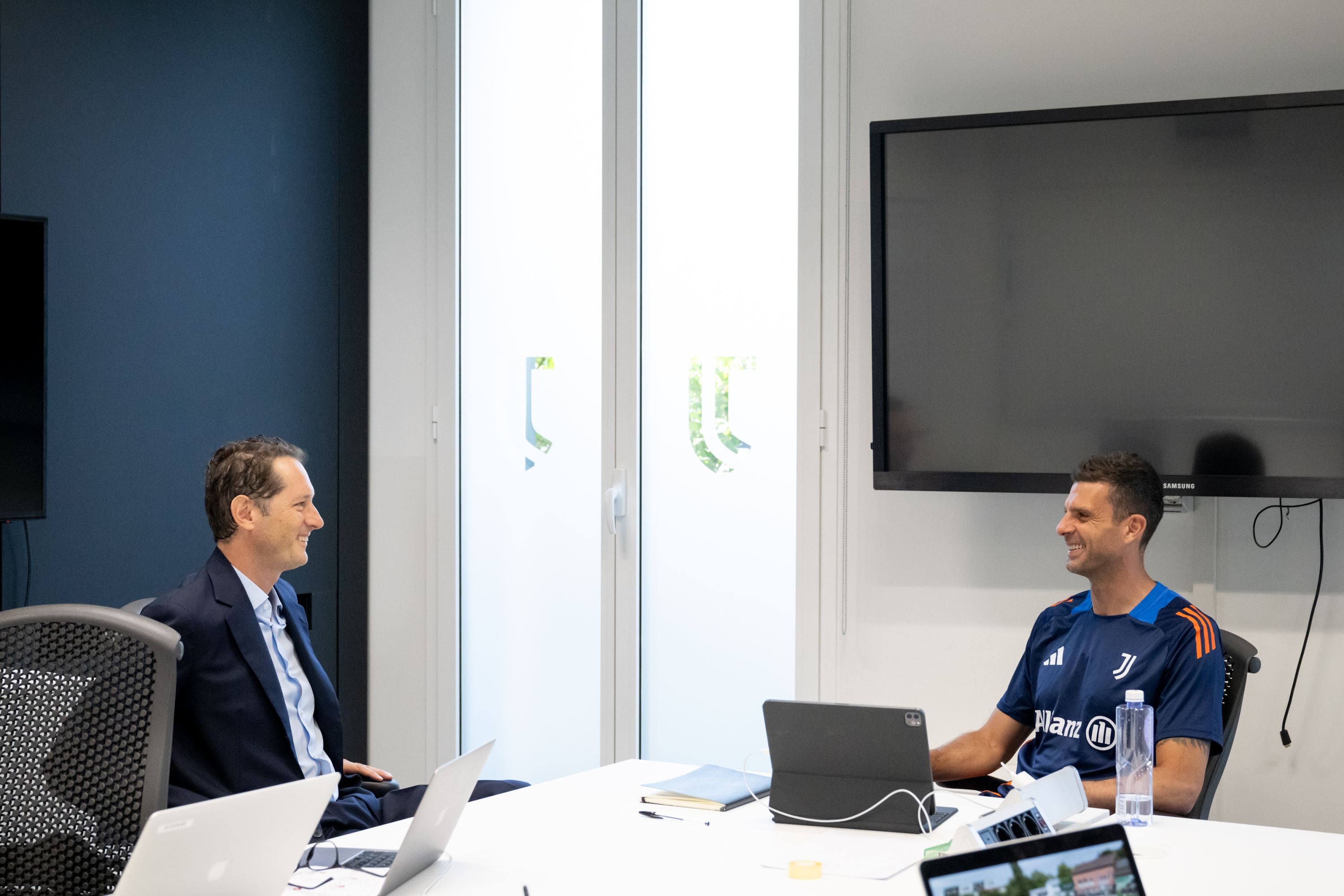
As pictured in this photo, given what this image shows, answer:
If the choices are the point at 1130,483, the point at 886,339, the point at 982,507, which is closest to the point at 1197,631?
the point at 1130,483

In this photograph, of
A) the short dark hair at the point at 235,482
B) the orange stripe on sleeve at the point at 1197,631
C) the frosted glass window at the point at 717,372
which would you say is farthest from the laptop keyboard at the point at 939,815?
the frosted glass window at the point at 717,372

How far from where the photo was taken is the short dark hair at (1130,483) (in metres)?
2.88

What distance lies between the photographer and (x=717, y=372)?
4102 mm

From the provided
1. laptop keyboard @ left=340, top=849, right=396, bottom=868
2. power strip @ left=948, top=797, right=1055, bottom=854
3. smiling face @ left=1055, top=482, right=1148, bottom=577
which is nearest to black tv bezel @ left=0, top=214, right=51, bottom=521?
laptop keyboard @ left=340, top=849, right=396, bottom=868

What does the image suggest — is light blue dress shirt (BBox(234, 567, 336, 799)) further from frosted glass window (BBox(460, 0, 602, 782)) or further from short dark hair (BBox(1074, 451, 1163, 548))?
short dark hair (BBox(1074, 451, 1163, 548))

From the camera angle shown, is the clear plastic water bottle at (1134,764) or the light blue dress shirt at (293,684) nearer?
the clear plastic water bottle at (1134,764)

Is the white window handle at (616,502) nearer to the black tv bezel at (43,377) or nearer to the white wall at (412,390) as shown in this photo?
the white wall at (412,390)

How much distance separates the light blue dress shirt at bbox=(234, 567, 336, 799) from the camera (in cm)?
260

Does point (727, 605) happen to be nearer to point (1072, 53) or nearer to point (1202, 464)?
point (1202, 464)

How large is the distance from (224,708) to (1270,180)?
110 inches

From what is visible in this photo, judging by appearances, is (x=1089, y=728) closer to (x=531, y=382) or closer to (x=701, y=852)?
(x=701, y=852)

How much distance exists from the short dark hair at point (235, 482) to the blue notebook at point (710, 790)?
3.30ft

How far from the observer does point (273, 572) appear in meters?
2.66

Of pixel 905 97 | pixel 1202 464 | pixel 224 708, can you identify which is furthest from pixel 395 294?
pixel 1202 464
